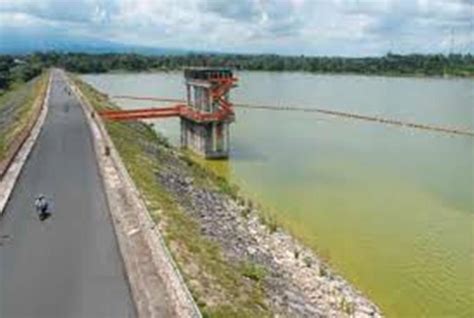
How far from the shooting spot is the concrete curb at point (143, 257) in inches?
680

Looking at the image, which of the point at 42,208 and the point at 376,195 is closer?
the point at 42,208

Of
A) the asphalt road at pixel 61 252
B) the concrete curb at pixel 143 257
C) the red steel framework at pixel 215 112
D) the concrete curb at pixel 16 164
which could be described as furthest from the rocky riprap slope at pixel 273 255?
the red steel framework at pixel 215 112

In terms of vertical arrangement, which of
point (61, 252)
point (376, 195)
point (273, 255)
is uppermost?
point (61, 252)

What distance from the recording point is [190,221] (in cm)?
2808

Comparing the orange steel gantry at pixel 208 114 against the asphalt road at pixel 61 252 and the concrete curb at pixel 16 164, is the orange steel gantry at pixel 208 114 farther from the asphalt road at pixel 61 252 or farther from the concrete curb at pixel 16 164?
the asphalt road at pixel 61 252

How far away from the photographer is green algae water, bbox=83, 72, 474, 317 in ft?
94.2

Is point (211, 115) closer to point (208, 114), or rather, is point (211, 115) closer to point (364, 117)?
point (208, 114)

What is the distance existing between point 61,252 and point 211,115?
1482 inches

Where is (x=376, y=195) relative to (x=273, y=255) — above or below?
below

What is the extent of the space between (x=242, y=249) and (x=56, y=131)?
25.3 m

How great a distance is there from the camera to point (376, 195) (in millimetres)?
44062

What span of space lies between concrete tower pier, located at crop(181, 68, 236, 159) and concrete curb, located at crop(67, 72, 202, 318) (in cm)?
2534

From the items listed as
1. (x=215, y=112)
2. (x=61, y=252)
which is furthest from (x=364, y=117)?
(x=61, y=252)

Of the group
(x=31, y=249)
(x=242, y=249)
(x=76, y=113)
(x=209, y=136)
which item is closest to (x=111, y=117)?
(x=76, y=113)
